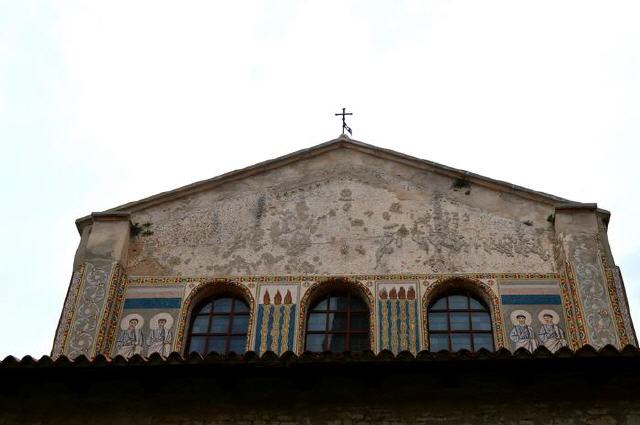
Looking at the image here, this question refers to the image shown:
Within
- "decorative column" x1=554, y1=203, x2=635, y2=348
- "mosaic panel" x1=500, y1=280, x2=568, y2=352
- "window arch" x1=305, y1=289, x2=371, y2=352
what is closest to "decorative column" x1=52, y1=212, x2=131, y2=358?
"window arch" x1=305, y1=289, x2=371, y2=352

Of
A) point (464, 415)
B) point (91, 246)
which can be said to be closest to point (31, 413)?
point (91, 246)

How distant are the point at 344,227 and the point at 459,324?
2.26m

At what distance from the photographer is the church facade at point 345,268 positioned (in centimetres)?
1252

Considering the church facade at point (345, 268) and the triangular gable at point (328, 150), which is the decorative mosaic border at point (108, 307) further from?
the triangular gable at point (328, 150)

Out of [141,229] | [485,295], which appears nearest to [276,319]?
[141,229]

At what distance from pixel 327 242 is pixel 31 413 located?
4916mm

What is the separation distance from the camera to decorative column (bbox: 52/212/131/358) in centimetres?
1245

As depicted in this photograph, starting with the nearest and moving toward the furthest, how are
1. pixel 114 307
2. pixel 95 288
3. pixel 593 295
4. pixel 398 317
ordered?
pixel 593 295 → pixel 398 317 → pixel 114 307 → pixel 95 288

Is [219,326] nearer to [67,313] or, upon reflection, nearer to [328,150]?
[67,313]

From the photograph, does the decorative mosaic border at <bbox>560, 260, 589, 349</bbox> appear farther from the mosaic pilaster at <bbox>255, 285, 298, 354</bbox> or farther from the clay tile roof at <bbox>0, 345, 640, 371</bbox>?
the mosaic pilaster at <bbox>255, 285, 298, 354</bbox>

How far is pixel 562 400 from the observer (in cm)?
1004

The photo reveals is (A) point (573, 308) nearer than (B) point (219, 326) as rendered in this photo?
Yes

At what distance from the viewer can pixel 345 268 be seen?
1329cm

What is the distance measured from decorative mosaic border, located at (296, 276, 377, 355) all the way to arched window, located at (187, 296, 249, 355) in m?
0.74
